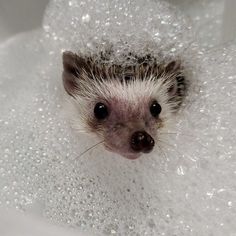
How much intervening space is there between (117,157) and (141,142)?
23 cm

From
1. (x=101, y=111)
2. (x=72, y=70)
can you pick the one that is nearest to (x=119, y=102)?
(x=101, y=111)

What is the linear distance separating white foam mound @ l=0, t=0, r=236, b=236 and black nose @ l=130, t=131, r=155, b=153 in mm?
202

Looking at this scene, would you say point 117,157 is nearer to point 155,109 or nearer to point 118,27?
point 155,109

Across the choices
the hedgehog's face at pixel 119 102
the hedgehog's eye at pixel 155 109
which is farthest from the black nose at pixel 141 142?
the hedgehog's eye at pixel 155 109

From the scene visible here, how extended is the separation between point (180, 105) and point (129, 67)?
0.55 feet

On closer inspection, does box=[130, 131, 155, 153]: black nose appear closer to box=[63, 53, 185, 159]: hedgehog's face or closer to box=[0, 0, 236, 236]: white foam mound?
box=[63, 53, 185, 159]: hedgehog's face

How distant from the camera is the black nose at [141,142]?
1056mm

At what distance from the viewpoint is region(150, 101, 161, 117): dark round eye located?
120 cm

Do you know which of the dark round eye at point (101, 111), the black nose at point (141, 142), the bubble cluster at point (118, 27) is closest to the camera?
the black nose at point (141, 142)

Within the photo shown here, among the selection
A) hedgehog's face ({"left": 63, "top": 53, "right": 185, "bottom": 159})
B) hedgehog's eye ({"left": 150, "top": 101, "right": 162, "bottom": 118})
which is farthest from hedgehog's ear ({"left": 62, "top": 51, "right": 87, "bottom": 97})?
hedgehog's eye ({"left": 150, "top": 101, "right": 162, "bottom": 118})

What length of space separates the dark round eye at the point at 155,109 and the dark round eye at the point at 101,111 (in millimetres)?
103

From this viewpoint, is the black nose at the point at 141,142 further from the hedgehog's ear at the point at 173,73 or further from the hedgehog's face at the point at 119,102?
the hedgehog's ear at the point at 173,73

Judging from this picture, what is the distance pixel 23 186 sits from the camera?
1.23 meters

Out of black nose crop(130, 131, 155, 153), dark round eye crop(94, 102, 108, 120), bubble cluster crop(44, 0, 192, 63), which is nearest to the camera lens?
black nose crop(130, 131, 155, 153)
